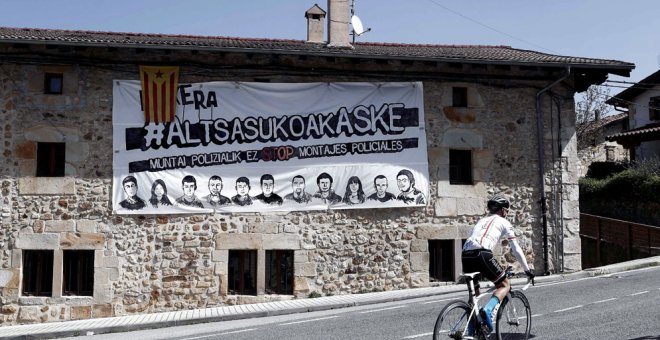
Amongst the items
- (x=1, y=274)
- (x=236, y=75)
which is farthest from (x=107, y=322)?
(x=236, y=75)

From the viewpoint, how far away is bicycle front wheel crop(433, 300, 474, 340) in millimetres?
6109

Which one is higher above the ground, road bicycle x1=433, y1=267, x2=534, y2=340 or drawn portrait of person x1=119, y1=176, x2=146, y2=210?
drawn portrait of person x1=119, y1=176, x2=146, y2=210

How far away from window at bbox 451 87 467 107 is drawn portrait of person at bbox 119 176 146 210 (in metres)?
7.85

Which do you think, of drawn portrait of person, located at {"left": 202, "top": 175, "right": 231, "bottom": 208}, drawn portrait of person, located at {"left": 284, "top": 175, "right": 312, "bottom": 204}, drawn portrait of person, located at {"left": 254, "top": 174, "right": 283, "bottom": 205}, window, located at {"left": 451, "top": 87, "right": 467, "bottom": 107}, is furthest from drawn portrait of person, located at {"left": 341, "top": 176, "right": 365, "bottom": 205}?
window, located at {"left": 451, "top": 87, "right": 467, "bottom": 107}

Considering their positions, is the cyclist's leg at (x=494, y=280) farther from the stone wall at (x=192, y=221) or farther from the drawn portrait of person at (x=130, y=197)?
the drawn portrait of person at (x=130, y=197)

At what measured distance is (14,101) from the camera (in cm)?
1368

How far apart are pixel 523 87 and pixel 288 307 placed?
322 inches

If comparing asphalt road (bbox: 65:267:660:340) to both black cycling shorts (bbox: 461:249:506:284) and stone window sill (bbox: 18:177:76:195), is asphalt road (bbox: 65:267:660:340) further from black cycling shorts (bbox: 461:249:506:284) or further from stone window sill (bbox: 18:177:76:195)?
stone window sill (bbox: 18:177:76:195)

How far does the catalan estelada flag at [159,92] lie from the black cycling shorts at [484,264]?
9532 millimetres

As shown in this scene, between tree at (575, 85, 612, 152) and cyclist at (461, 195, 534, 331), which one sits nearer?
cyclist at (461, 195, 534, 331)

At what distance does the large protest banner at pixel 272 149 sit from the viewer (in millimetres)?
14062

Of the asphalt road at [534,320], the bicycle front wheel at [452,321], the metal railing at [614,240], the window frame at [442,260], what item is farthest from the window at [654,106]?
the bicycle front wheel at [452,321]

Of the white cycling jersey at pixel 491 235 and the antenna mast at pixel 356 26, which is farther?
the antenna mast at pixel 356 26

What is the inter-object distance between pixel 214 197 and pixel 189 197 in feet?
1.83
